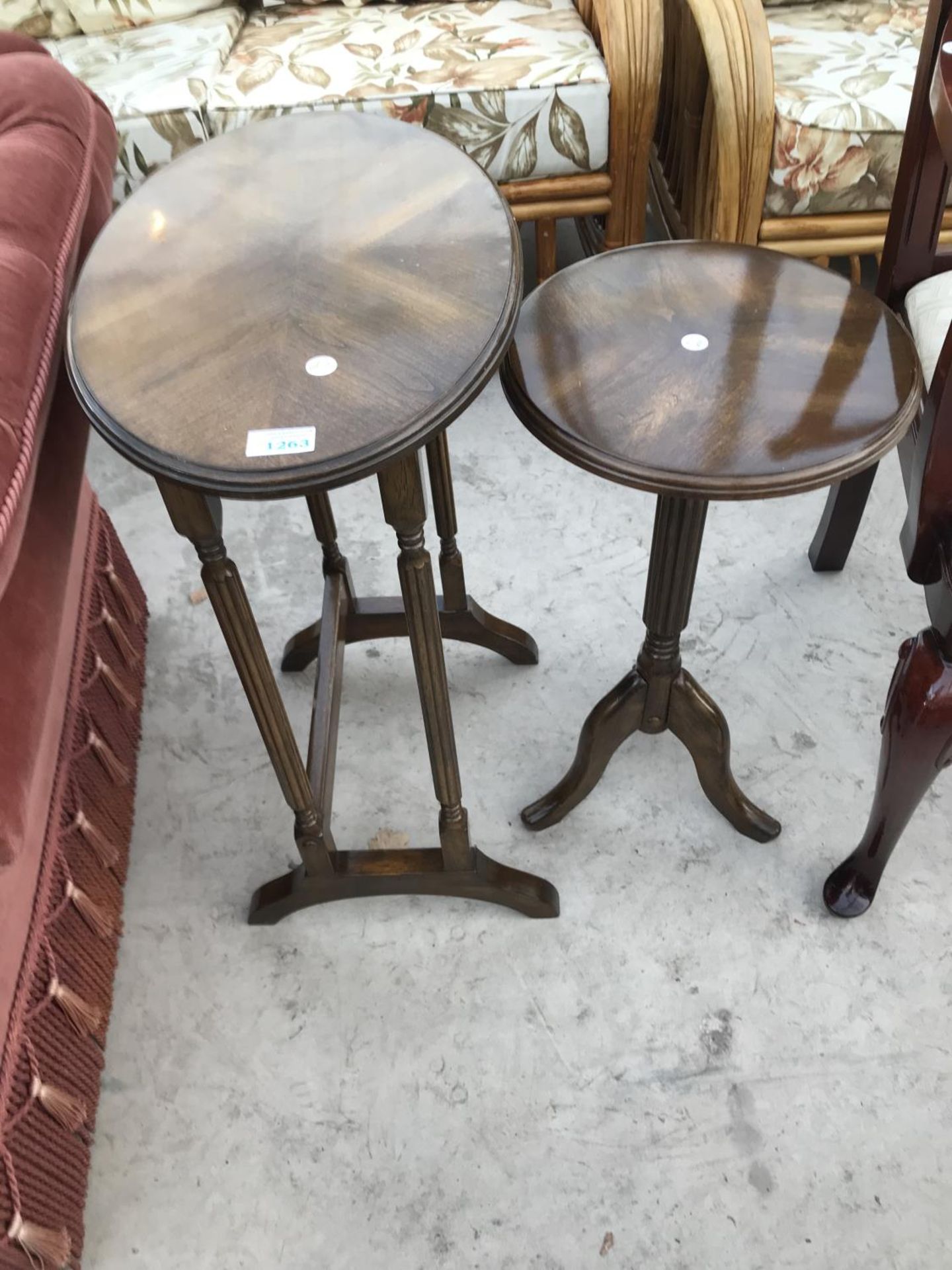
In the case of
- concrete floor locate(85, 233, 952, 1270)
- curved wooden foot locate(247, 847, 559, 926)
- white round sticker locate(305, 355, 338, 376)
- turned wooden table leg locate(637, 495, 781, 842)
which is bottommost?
concrete floor locate(85, 233, 952, 1270)

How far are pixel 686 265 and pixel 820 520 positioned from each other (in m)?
0.68

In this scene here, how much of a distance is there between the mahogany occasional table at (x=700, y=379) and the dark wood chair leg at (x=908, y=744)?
23 cm

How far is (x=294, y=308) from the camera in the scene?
0.76m

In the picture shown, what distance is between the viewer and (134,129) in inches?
62.4

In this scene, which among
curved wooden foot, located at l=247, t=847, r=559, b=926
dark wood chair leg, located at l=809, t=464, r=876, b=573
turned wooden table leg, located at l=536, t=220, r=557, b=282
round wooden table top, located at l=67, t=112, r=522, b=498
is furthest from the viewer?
turned wooden table leg, located at l=536, t=220, r=557, b=282

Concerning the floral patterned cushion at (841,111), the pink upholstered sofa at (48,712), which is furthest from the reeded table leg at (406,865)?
the floral patterned cushion at (841,111)

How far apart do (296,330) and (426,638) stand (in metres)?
0.30

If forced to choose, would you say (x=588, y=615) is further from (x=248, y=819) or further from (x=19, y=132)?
(x=19, y=132)

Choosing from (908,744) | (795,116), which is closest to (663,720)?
(908,744)

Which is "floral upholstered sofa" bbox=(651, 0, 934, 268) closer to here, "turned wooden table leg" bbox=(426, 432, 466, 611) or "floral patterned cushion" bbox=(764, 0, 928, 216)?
"floral patterned cushion" bbox=(764, 0, 928, 216)

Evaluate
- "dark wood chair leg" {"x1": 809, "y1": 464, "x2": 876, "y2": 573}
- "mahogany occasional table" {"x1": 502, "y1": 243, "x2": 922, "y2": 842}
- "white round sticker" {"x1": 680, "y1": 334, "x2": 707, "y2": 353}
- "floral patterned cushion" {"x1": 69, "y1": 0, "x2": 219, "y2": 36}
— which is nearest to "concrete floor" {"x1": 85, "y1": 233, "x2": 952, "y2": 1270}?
"dark wood chair leg" {"x1": 809, "y1": 464, "x2": 876, "y2": 573}

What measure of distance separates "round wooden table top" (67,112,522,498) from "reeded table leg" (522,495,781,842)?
0.38 meters

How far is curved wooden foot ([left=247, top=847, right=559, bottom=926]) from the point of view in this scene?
1148 mm

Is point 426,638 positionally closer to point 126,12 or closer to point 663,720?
point 663,720
